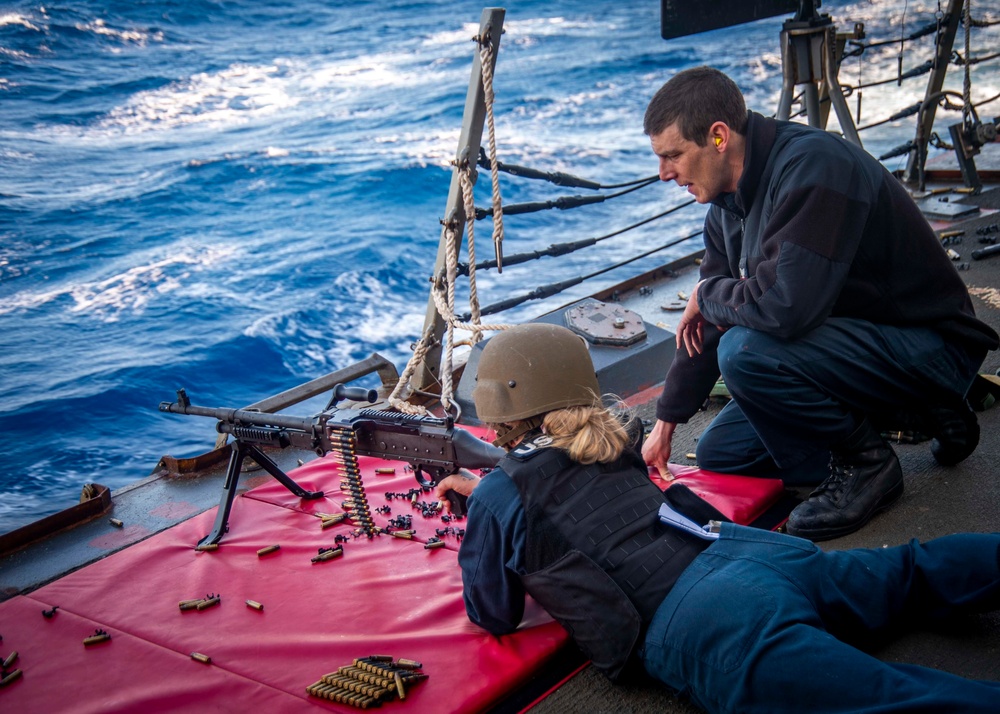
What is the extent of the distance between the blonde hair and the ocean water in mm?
5561

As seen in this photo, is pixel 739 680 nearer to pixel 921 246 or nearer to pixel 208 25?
pixel 921 246

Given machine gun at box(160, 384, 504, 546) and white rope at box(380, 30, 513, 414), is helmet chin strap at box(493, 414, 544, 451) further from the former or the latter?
white rope at box(380, 30, 513, 414)

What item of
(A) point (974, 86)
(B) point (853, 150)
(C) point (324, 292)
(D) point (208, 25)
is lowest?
(C) point (324, 292)

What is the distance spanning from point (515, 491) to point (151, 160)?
17.5 meters

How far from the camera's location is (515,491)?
2.35 meters

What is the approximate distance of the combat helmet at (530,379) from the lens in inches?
94.8

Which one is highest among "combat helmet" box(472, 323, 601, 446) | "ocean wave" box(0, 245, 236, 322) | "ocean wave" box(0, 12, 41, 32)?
"ocean wave" box(0, 12, 41, 32)

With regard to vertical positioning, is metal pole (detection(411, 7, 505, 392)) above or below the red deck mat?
above

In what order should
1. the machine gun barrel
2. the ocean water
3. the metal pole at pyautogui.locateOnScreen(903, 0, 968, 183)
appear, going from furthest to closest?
the ocean water, the metal pole at pyautogui.locateOnScreen(903, 0, 968, 183), the machine gun barrel

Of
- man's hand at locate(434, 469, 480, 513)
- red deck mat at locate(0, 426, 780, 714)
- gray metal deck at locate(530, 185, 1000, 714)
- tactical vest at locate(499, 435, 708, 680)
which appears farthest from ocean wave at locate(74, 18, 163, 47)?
tactical vest at locate(499, 435, 708, 680)

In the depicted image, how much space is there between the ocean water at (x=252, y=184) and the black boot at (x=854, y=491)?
477 centimetres

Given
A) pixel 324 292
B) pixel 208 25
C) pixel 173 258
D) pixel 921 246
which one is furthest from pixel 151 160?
pixel 921 246

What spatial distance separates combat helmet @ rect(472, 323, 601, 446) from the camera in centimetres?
241

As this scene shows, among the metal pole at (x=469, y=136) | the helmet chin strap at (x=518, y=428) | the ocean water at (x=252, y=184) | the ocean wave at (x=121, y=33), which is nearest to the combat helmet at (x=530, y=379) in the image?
the helmet chin strap at (x=518, y=428)
